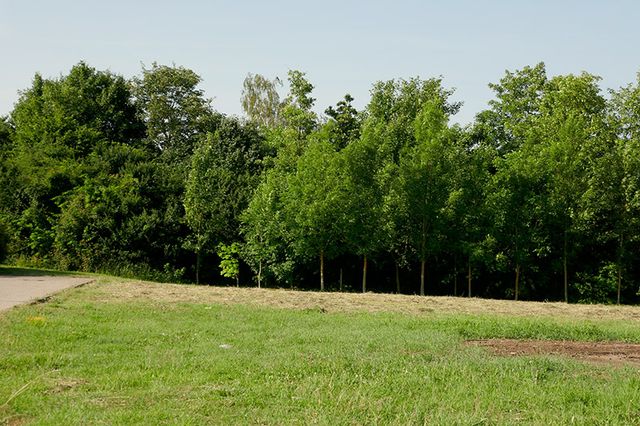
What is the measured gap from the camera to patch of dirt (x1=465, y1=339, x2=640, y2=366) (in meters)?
8.91

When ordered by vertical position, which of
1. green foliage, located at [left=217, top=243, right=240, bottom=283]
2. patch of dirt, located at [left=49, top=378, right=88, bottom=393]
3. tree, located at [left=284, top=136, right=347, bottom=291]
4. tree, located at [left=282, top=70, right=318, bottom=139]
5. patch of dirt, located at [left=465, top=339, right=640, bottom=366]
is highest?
tree, located at [left=282, top=70, right=318, bottom=139]

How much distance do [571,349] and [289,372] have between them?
4.72m

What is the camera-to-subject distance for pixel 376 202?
26141mm

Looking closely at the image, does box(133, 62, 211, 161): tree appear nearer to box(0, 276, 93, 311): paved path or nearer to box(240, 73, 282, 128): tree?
box(240, 73, 282, 128): tree

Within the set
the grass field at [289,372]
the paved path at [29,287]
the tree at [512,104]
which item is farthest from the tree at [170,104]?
the grass field at [289,372]

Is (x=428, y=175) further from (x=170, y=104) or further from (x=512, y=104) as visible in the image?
(x=170, y=104)

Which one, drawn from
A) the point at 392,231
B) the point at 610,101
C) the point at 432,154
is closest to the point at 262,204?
the point at 392,231

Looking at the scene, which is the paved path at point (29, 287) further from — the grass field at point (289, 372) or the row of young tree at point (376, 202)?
the row of young tree at point (376, 202)

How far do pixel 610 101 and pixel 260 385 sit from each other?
29.9m

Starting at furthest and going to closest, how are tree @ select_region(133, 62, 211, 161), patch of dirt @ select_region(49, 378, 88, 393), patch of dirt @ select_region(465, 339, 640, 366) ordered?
1. tree @ select_region(133, 62, 211, 161)
2. patch of dirt @ select_region(465, 339, 640, 366)
3. patch of dirt @ select_region(49, 378, 88, 393)

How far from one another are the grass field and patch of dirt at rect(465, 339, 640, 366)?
1.08 feet

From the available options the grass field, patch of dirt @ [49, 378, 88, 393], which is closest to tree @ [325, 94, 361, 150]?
the grass field

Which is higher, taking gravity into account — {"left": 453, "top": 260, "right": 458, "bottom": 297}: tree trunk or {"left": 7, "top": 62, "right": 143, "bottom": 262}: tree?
{"left": 7, "top": 62, "right": 143, "bottom": 262}: tree

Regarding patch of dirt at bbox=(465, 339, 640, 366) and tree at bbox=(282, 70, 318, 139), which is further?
tree at bbox=(282, 70, 318, 139)
